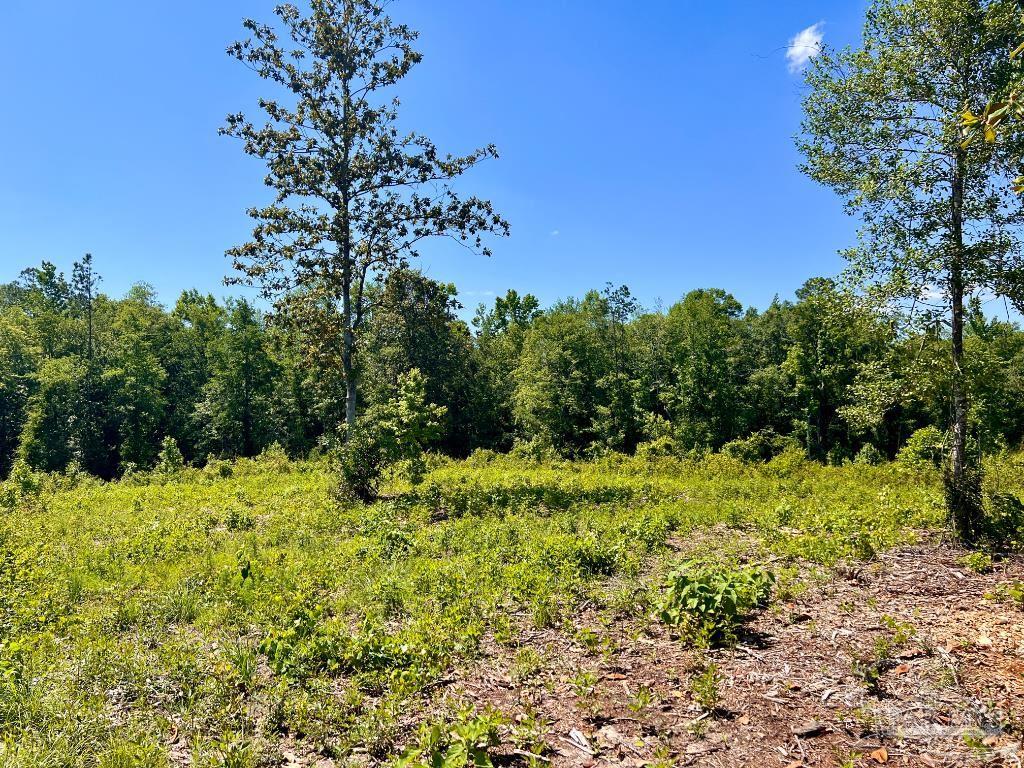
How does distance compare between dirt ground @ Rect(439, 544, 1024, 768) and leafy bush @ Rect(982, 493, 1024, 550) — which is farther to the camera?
leafy bush @ Rect(982, 493, 1024, 550)

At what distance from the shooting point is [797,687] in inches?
175

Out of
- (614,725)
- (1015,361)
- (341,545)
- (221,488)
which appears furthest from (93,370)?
(1015,361)

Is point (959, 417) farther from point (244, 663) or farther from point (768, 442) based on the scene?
point (768, 442)

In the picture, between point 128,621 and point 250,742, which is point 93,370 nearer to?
point 128,621

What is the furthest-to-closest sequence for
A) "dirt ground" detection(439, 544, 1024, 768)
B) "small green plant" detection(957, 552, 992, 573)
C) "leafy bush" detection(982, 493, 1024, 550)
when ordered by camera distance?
"leafy bush" detection(982, 493, 1024, 550) → "small green plant" detection(957, 552, 992, 573) → "dirt ground" detection(439, 544, 1024, 768)

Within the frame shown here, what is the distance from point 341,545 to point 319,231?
8970 mm

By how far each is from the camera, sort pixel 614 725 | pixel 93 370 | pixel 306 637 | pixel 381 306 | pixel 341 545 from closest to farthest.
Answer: pixel 614 725 < pixel 306 637 < pixel 341 545 < pixel 381 306 < pixel 93 370

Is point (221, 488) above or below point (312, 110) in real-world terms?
below

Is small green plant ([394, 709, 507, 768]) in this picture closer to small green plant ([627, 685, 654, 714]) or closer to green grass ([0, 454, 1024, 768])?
green grass ([0, 454, 1024, 768])

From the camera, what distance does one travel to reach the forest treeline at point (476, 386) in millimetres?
37062

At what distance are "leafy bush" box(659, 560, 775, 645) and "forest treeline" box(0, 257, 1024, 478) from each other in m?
26.3

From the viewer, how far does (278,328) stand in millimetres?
16125

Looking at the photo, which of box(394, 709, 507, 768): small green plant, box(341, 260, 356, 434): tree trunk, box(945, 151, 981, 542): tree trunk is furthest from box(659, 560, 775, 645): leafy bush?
box(341, 260, 356, 434): tree trunk

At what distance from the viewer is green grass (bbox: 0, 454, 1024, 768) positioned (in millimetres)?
4426
